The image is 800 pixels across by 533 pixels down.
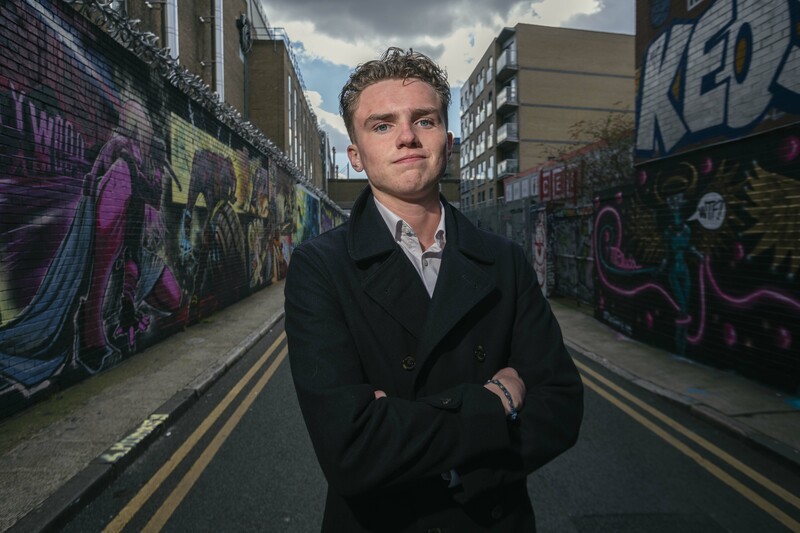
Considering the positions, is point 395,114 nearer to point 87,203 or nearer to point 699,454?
point 699,454

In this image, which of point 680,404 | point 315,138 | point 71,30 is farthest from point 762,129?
point 315,138

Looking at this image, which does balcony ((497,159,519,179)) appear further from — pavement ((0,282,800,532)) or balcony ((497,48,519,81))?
pavement ((0,282,800,532))

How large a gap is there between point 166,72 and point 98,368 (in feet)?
16.2

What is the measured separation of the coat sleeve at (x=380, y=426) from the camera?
47.3 inches

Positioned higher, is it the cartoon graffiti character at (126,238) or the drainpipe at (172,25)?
the drainpipe at (172,25)

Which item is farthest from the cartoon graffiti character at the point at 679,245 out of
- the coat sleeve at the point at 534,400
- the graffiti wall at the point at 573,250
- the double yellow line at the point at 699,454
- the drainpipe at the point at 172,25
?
the drainpipe at the point at 172,25

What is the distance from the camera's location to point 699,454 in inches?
150

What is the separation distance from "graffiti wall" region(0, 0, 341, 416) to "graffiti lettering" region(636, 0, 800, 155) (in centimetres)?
834

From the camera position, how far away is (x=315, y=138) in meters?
56.8

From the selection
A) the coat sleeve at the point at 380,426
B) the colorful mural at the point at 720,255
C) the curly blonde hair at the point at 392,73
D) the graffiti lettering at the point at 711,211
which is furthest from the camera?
the graffiti lettering at the point at 711,211

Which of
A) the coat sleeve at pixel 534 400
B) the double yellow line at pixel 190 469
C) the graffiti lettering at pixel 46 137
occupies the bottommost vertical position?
the double yellow line at pixel 190 469

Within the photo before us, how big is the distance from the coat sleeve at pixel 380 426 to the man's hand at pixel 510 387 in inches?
4.5

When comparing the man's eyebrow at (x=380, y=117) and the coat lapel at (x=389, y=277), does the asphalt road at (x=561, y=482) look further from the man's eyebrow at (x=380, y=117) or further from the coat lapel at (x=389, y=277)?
the man's eyebrow at (x=380, y=117)

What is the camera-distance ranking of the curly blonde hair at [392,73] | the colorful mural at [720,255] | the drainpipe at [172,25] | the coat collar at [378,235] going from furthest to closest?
the drainpipe at [172,25], the colorful mural at [720,255], the curly blonde hair at [392,73], the coat collar at [378,235]
